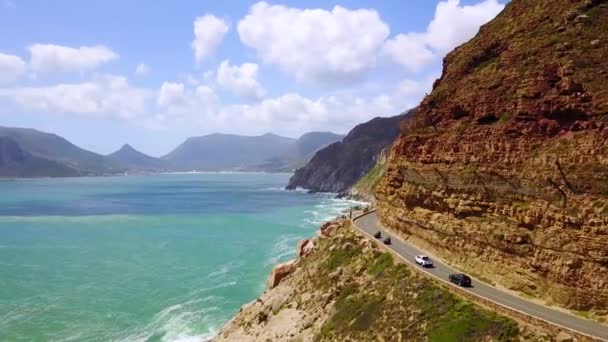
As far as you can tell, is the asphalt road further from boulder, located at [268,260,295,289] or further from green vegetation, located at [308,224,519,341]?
boulder, located at [268,260,295,289]

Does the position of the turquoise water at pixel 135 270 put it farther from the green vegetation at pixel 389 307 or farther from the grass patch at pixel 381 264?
the grass patch at pixel 381 264

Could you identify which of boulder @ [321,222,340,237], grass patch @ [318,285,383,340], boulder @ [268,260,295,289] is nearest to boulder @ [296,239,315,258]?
boulder @ [321,222,340,237]

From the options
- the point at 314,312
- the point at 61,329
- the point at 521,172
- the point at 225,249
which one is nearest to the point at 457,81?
the point at 521,172

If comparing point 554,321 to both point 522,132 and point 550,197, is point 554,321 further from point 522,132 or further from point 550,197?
point 522,132

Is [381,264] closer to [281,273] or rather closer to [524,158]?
[524,158]

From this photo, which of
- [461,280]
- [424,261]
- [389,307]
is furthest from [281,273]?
[461,280]

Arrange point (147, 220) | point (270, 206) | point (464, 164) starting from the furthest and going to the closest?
point (270, 206), point (147, 220), point (464, 164)

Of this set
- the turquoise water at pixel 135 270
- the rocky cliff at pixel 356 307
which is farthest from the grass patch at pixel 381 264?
the turquoise water at pixel 135 270
